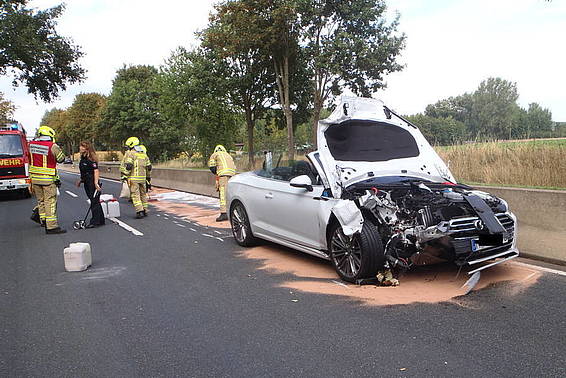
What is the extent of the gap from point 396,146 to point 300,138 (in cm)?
6329

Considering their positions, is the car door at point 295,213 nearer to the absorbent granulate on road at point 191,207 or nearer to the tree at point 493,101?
the absorbent granulate on road at point 191,207

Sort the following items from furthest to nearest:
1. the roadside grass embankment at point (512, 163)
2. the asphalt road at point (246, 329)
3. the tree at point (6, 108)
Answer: the tree at point (6, 108), the roadside grass embankment at point (512, 163), the asphalt road at point (246, 329)

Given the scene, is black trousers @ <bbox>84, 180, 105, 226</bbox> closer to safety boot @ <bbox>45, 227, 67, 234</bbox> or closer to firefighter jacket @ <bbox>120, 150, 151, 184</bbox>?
safety boot @ <bbox>45, 227, 67, 234</bbox>

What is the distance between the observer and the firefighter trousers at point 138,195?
38.2ft

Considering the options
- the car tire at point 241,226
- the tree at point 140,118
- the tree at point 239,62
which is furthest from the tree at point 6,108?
the car tire at point 241,226

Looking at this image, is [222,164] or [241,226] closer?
[241,226]

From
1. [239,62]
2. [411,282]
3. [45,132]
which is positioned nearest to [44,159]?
[45,132]

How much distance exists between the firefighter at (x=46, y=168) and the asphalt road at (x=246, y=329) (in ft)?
11.1

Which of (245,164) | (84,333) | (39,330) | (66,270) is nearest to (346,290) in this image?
(84,333)

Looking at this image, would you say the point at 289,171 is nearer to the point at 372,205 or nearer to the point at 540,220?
the point at 372,205

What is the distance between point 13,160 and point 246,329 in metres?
17.2

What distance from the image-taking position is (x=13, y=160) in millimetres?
18281

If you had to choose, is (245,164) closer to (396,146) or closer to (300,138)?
(396,146)

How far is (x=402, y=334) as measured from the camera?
13.1 ft
